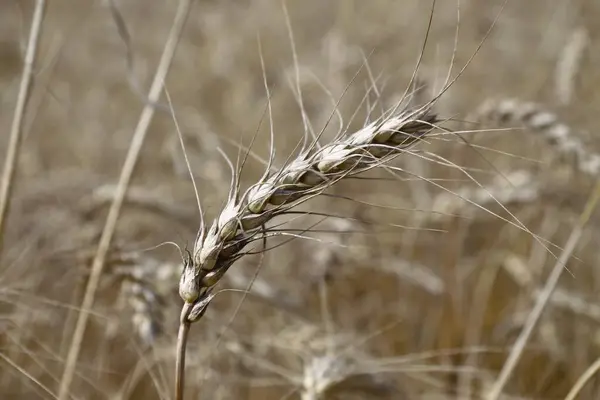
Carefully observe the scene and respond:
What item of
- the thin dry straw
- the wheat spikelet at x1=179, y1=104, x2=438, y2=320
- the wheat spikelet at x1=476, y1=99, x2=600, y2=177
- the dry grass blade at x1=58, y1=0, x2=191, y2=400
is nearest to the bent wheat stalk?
the wheat spikelet at x1=179, y1=104, x2=438, y2=320

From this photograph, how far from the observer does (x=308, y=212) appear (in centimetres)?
37

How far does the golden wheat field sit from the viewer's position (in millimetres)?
548

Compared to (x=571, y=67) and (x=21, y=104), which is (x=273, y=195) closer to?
(x=21, y=104)

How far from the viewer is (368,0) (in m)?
2.26

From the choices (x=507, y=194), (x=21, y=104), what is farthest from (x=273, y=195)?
(x=507, y=194)

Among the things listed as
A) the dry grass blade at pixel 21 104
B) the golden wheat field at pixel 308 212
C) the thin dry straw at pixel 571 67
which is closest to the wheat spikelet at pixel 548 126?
the golden wheat field at pixel 308 212

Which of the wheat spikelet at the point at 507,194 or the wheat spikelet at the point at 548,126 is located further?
the wheat spikelet at the point at 507,194

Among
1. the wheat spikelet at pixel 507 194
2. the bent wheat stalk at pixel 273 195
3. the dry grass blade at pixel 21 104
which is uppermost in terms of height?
the dry grass blade at pixel 21 104

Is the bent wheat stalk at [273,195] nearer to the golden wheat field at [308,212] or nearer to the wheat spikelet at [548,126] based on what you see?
→ the golden wheat field at [308,212]

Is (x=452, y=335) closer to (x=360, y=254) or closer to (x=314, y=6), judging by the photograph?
(x=360, y=254)

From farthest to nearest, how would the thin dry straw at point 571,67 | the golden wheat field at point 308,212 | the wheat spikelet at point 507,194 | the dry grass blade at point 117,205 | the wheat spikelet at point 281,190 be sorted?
the thin dry straw at point 571,67 → the wheat spikelet at point 507,194 → the dry grass blade at point 117,205 → the golden wheat field at point 308,212 → the wheat spikelet at point 281,190

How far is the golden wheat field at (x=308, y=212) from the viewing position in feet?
1.80

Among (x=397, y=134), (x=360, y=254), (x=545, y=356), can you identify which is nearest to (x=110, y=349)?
(x=360, y=254)

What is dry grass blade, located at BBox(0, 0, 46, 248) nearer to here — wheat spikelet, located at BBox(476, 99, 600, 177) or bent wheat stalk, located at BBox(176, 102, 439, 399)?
bent wheat stalk, located at BBox(176, 102, 439, 399)
